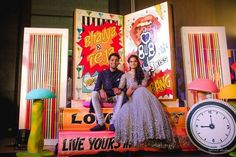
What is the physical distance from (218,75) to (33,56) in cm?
184

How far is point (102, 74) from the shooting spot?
2.16m

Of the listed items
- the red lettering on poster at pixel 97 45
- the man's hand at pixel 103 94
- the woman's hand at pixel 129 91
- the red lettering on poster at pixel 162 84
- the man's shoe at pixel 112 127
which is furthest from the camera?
the red lettering on poster at pixel 97 45

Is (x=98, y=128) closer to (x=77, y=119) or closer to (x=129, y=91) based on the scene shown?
(x=77, y=119)

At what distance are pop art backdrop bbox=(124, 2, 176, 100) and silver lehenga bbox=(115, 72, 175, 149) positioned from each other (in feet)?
1.41

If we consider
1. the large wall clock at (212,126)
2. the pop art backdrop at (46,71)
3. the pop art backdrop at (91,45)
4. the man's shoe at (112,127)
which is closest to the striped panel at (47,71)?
the pop art backdrop at (46,71)

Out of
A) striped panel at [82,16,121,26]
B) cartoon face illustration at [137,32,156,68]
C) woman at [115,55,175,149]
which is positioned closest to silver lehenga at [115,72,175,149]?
woman at [115,55,175,149]

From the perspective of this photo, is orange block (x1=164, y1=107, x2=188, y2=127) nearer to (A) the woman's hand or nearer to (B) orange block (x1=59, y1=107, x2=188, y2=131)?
(B) orange block (x1=59, y1=107, x2=188, y2=131)

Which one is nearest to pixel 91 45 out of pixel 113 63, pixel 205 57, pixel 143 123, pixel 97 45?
pixel 97 45

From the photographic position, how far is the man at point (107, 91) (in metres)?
1.94

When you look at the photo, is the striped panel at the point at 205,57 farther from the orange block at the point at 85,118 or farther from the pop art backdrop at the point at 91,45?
the pop art backdrop at the point at 91,45

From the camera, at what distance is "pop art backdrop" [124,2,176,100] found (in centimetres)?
227

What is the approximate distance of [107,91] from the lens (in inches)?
82.6

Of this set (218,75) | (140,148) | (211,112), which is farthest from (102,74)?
(218,75)

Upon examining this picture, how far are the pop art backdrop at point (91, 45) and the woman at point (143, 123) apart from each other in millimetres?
579
